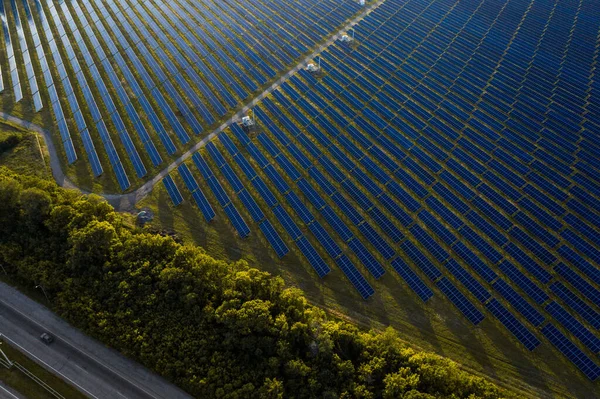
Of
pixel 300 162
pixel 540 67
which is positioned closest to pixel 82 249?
pixel 300 162

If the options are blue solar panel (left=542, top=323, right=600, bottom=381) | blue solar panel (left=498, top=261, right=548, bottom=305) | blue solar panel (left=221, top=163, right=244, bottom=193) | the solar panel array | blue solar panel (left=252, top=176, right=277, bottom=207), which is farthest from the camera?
blue solar panel (left=221, top=163, right=244, bottom=193)

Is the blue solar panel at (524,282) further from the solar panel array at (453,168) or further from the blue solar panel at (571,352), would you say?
the blue solar panel at (571,352)

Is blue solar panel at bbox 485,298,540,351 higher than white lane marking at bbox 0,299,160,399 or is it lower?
higher

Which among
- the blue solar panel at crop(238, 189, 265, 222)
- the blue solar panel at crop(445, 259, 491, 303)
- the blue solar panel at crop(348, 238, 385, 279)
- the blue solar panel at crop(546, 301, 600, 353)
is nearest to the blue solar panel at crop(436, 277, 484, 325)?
the blue solar panel at crop(445, 259, 491, 303)

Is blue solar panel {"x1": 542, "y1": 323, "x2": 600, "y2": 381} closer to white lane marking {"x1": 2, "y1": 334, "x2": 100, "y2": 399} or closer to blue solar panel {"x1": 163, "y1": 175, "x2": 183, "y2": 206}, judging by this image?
white lane marking {"x1": 2, "y1": 334, "x2": 100, "y2": 399}

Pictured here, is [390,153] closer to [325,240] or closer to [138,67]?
[325,240]

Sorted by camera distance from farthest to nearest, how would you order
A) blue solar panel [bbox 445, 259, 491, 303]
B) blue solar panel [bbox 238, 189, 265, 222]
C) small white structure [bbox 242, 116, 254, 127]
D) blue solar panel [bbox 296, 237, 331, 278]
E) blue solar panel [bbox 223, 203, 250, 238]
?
small white structure [bbox 242, 116, 254, 127], blue solar panel [bbox 238, 189, 265, 222], blue solar panel [bbox 223, 203, 250, 238], blue solar panel [bbox 296, 237, 331, 278], blue solar panel [bbox 445, 259, 491, 303]

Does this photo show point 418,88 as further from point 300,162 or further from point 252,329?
point 252,329
